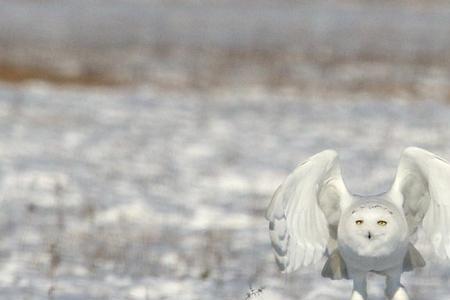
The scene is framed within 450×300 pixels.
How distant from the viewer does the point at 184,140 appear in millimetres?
13336

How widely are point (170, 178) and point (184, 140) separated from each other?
2.23 meters

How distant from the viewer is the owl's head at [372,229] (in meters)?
4.59

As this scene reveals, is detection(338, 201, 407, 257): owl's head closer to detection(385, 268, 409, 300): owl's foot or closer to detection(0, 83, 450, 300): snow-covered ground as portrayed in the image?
detection(385, 268, 409, 300): owl's foot

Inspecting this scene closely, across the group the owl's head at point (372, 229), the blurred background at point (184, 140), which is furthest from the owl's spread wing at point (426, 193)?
the blurred background at point (184, 140)

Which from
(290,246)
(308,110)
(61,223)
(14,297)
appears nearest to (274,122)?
(308,110)

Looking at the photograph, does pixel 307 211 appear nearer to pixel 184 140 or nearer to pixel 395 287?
pixel 395 287

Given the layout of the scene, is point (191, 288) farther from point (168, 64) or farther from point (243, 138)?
point (168, 64)

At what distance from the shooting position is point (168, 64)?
72.0ft

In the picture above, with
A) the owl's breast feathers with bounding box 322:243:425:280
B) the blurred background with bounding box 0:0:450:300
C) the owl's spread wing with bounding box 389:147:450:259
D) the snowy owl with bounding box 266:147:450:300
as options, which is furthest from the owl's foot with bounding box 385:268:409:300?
the blurred background with bounding box 0:0:450:300

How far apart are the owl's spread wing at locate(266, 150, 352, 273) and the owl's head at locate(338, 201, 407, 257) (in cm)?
26

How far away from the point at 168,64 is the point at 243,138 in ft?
27.8

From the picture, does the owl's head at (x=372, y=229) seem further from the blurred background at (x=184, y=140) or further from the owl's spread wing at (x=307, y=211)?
the blurred background at (x=184, y=140)

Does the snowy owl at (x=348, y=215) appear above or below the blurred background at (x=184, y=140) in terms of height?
above

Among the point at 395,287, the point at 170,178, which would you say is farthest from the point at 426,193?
the point at 170,178
